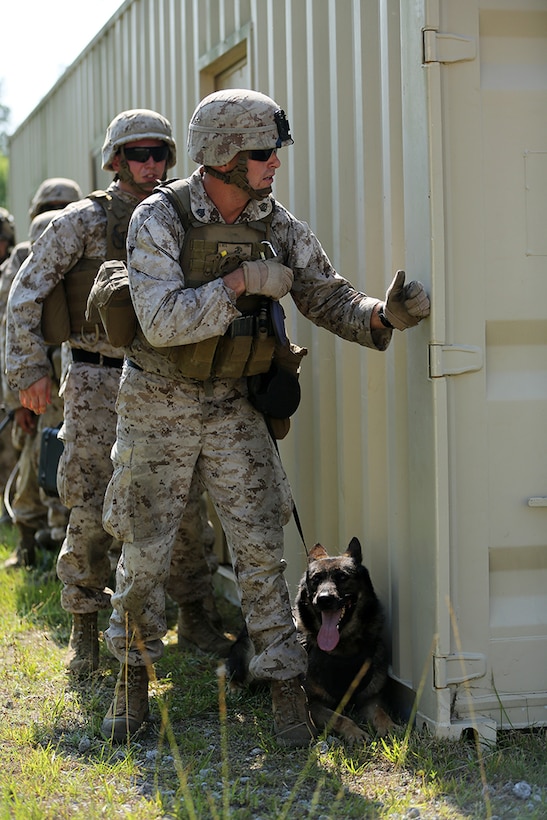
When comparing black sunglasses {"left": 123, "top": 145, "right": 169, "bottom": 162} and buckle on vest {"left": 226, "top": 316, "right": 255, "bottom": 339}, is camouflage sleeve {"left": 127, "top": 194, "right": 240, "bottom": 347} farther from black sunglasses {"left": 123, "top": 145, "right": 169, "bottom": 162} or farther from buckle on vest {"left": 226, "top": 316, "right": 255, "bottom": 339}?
black sunglasses {"left": 123, "top": 145, "right": 169, "bottom": 162}

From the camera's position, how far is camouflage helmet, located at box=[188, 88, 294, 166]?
3.77 m

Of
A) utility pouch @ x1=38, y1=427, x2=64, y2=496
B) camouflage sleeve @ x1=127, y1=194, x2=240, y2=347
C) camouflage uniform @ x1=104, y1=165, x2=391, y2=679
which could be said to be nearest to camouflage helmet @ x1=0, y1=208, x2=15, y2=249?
utility pouch @ x1=38, y1=427, x2=64, y2=496

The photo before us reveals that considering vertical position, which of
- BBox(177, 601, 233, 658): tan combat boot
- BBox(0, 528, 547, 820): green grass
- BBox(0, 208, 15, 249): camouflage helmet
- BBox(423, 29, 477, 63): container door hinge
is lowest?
BBox(0, 528, 547, 820): green grass

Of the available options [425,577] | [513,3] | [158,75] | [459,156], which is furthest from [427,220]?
[158,75]

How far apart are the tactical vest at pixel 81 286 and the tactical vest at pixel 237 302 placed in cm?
100

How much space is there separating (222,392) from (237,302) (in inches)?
14.2

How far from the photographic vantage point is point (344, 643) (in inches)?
164

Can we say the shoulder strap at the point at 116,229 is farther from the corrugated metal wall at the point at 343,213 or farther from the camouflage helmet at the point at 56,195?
the camouflage helmet at the point at 56,195

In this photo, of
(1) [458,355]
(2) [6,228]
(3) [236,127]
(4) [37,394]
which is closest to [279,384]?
(1) [458,355]

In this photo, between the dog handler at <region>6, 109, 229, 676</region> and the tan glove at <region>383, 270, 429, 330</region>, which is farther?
the dog handler at <region>6, 109, 229, 676</region>

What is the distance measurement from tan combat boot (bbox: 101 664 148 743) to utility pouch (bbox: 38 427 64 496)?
1.82m

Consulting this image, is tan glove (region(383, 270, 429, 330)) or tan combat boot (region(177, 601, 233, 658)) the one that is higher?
tan glove (region(383, 270, 429, 330))

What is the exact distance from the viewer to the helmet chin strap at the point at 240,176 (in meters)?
3.80

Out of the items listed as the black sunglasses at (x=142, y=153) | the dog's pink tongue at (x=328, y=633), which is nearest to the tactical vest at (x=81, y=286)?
the black sunglasses at (x=142, y=153)
